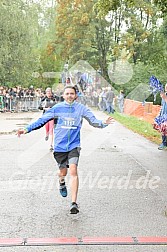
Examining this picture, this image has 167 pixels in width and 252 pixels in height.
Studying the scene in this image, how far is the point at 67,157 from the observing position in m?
7.31

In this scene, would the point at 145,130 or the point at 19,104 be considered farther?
the point at 19,104

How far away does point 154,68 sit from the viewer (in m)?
39.4

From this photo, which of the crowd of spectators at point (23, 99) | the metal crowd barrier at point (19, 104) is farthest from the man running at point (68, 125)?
the metal crowd barrier at point (19, 104)

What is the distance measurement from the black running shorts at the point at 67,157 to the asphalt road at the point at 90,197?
22.7 inches

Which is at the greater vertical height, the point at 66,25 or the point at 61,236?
the point at 66,25

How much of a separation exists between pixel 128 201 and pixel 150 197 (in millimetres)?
448

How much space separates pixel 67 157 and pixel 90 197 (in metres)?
0.90

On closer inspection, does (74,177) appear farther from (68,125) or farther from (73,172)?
(68,125)

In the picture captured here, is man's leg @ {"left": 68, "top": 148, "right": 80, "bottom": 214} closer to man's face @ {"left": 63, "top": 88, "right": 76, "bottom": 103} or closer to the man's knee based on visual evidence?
the man's knee

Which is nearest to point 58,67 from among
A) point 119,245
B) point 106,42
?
point 106,42

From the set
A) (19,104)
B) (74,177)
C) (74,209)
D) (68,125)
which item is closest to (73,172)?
(74,177)

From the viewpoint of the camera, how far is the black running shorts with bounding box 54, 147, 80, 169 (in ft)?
23.5

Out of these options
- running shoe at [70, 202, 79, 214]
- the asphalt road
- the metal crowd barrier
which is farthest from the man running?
the metal crowd barrier

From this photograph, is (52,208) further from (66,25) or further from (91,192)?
(66,25)
